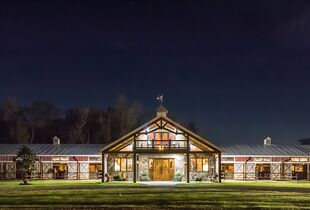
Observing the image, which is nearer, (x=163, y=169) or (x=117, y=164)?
(x=163, y=169)

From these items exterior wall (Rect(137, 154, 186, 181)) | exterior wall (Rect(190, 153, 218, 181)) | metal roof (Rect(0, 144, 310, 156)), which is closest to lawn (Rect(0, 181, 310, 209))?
exterior wall (Rect(190, 153, 218, 181))

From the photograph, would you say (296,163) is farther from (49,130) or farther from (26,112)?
(26,112)

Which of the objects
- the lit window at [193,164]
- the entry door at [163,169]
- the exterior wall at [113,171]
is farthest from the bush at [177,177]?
the exterior wall at [113,171]

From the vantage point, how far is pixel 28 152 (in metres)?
46.6

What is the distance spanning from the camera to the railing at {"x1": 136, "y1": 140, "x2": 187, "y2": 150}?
4706 cm

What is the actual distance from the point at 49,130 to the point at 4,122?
23.4 ft

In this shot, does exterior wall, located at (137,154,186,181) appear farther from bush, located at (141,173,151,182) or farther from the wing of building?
bush, located at (141,173,151,182)

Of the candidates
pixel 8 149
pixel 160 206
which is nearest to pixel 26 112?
pixel 8 149

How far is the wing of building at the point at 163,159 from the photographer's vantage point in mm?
46781

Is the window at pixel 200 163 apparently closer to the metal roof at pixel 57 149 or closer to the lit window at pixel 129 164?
the lit window at pixel 129 164

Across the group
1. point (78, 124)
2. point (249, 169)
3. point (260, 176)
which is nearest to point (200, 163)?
point (249, 169)

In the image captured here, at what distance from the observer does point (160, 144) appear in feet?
155

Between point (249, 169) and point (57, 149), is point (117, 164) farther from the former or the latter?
point (249, 169)

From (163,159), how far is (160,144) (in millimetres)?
1825
